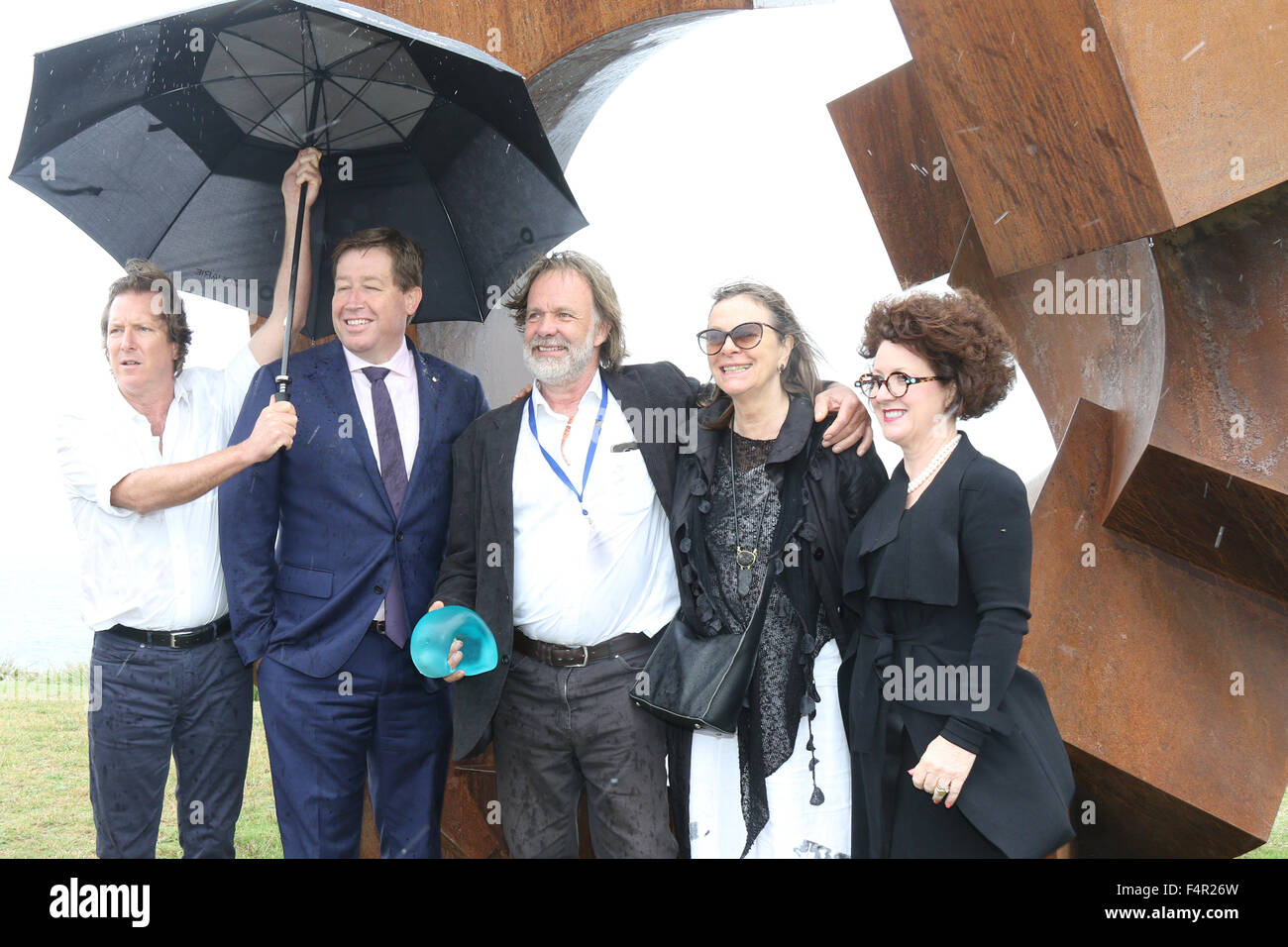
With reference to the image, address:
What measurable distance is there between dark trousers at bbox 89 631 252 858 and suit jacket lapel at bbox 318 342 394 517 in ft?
2.21

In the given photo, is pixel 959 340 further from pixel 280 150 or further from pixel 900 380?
pixel 280 150

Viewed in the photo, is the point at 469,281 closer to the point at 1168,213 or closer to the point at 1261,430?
the point at 1168,213

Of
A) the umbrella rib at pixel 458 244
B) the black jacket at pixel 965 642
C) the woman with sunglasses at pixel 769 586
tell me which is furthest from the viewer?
the umbrella rib at pixel 458 244

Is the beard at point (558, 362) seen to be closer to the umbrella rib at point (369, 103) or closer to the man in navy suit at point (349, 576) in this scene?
the man in navy suit at point (349, 576)

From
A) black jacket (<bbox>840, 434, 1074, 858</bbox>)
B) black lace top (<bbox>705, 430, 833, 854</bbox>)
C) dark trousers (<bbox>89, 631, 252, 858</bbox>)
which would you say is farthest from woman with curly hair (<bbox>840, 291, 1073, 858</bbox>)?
dark trousers (<bbox>89, 631, 252, 858</bbox>)

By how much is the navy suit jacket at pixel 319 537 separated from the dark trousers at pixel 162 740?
218 mm

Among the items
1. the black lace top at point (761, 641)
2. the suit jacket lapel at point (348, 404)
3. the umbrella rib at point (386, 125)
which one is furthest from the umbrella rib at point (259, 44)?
the black lace top at point (761, 641)

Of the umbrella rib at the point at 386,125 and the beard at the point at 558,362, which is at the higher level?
the umbrella rib at the point at 386,125

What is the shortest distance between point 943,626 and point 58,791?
5361 millimetres

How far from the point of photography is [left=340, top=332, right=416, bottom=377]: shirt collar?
10.2 feet

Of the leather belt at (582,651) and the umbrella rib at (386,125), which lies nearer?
the leather belt at (582,651)

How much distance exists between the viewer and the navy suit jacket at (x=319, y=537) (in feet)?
9.62

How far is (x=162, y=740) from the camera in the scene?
10.1 feet

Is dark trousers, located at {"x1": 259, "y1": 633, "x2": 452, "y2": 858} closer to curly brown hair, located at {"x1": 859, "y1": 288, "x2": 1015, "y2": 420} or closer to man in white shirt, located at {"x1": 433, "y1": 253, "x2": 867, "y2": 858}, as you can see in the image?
man in white shirt, located at {"x1": 433, "y1": 253, "x2": 867, "y2": 858}
